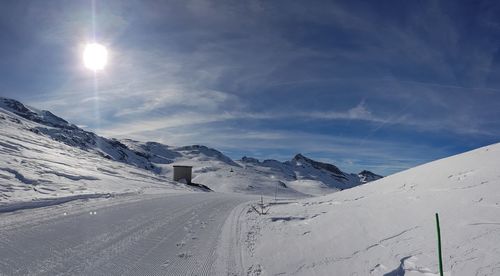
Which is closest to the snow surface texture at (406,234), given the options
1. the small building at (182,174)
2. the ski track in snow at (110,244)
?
the ski track in snow at (110,244)

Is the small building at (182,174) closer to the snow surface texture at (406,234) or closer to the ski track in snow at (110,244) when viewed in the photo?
the ski track in snow at (110,244)

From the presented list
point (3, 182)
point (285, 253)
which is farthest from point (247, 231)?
point (3, 182)

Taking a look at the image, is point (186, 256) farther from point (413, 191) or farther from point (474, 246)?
point (413, 191)

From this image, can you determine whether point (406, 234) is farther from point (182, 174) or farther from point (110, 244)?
point (182, 174)

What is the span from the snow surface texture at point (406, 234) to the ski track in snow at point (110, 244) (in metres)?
1.15

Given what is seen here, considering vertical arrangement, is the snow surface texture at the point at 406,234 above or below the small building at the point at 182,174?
below

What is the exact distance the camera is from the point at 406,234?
7.57 metres

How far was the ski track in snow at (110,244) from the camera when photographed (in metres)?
6.77

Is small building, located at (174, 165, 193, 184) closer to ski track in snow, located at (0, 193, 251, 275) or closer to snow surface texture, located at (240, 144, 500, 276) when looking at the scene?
ski track in snow, located at (0, 193, 251, 275)

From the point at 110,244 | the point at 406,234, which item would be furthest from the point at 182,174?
the point at 406,234

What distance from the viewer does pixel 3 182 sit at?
18.4 m

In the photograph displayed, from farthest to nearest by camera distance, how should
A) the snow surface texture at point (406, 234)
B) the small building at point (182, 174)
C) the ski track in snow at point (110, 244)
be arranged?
1. the small building at point (182, 174)
2. the ski track in snow at point (110, 244)
3. the snow surface texture at point (406, 234)

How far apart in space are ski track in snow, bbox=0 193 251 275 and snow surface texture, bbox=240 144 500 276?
1.15 m

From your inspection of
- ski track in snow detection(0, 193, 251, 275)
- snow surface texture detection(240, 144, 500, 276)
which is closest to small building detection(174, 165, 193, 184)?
ski track in snow detection(0, 193, 251, 275)
